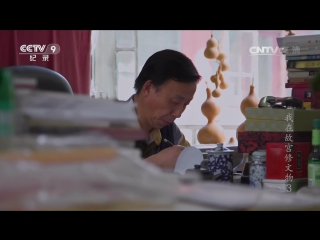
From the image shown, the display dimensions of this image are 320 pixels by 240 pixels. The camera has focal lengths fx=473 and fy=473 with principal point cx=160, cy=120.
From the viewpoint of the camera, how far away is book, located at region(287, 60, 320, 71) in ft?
5.00

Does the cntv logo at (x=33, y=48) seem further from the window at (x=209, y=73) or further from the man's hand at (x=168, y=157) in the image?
the man's hand at (x=168, y=157)

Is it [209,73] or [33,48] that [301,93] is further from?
[33,48]

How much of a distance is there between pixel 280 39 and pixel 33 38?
0.80 meters

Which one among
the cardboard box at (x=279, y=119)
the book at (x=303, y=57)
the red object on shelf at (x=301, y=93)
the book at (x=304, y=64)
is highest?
the book at (x=303, y=57)

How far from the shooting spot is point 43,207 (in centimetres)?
36

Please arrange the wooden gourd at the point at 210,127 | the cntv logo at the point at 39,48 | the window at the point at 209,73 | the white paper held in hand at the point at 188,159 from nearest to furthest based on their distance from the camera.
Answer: the white paper held in hand at the point at 188,159, the cntv logo at the point at 39,48, the window at the point at 209,73, the wooden gourd at the point at 210,127

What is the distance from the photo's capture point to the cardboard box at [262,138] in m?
1.11

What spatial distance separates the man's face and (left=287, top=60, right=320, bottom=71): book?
332 mm

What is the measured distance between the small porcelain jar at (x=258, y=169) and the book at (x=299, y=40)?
22.5 inches

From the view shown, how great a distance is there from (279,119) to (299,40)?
49cm

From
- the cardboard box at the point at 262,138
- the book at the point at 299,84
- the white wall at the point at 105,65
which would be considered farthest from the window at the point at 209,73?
the cardboard box at the point at 262,138

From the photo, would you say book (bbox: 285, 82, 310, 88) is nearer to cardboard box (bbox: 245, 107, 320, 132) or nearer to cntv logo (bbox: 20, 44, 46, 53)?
cardboard box (bbox: 245, 107, 320, 132)

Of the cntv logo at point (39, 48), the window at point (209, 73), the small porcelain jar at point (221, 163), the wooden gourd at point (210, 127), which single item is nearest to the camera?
the small porcelain jar at point (221, 163)
